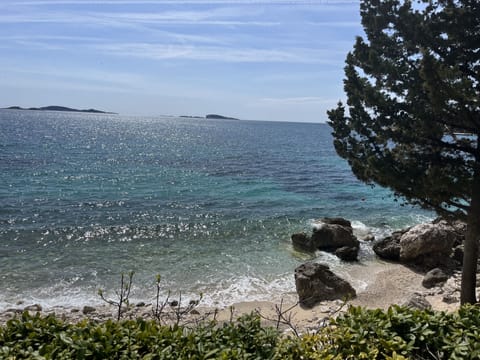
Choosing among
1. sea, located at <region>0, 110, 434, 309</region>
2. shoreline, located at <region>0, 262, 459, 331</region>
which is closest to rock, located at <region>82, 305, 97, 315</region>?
shoreline, located at <region>0, 262, 459, 331</region>

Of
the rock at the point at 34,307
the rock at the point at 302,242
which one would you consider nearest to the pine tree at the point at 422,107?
the rock at the point at 302,242

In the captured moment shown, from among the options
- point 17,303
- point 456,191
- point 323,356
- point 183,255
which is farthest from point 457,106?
point 17,303

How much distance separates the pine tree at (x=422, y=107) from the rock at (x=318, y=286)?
3972 millimetres

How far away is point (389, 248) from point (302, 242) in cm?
418

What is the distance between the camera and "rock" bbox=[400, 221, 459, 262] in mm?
17203

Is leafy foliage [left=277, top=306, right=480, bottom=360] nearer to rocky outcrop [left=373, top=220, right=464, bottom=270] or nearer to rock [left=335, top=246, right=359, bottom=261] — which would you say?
rocky outcrop [left=373, top=220, right=464, bottom=270]

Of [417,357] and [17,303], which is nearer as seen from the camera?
[417,357]

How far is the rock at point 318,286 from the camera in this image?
1317 cm

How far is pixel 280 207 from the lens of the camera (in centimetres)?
2734

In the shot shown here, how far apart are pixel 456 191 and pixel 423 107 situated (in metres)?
2.33

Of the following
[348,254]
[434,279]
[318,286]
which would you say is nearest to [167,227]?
[348,254]

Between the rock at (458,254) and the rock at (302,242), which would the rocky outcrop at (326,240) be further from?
the rock at (458,254)

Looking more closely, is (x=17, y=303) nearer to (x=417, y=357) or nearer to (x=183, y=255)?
(x=183, y=255)

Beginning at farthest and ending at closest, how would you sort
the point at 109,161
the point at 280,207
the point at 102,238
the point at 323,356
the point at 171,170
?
the point at 109,161 < the point at 171,170 < the point at 280,207 < the point at 102,238 < the point at 323,356
